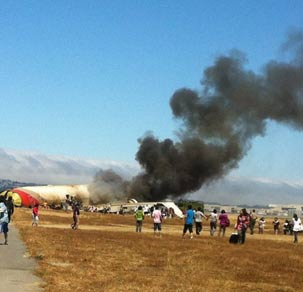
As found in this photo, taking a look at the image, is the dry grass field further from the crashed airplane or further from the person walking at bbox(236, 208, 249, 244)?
the crashed airplane

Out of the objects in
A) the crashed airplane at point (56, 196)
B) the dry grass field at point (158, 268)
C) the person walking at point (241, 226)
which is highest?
the crashed airplane at point (56, 196)

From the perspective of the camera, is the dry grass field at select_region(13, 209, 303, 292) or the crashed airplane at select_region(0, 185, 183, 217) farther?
the crashed airplane at select_region(0, 185, 183, 217)

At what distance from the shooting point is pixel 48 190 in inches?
3821

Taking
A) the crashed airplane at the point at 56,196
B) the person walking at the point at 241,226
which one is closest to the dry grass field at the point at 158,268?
the person walking at the point at 241,226

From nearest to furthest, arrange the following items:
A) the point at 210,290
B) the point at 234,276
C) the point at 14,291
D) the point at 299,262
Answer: the point at 14,291 → the point at 210,290 → the point at 234,276 → the point at 299,262

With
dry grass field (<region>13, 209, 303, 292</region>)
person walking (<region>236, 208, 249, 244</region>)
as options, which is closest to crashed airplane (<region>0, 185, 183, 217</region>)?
person walking (<region>236, 208, 249, 244</region>)

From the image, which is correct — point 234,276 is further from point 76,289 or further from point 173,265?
point 76,289

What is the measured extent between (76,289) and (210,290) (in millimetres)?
2995

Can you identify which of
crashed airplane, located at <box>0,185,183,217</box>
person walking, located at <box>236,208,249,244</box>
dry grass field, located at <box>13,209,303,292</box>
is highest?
crashed airplane, located at <box>0,185,183,217</box>

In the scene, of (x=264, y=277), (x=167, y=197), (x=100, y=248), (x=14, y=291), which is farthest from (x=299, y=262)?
(x=167, y=197)

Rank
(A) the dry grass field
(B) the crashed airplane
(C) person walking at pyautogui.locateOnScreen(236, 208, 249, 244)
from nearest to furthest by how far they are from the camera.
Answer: (A) the dry grass field → (C) person walking at pyautogui.locateOnScreen(236, 208, 249, 244) → (B) the crashed airplane

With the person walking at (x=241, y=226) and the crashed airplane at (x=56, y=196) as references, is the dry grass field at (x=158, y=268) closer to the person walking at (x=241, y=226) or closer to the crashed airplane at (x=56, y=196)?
the person walking at (x=241, y=226)

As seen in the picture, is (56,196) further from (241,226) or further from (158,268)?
(158,268)

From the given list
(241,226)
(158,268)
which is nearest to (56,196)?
(241,226)
